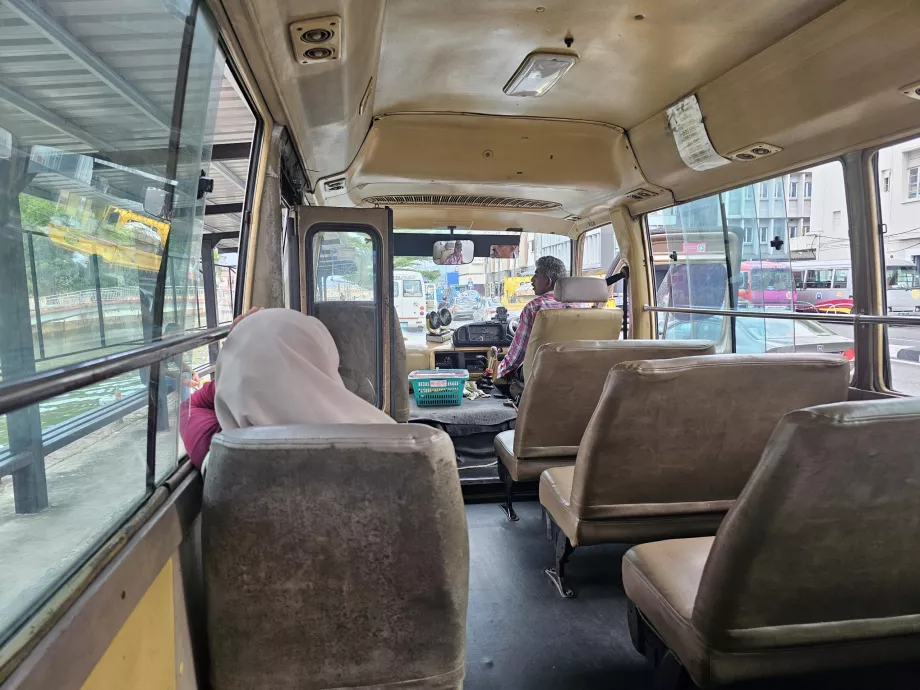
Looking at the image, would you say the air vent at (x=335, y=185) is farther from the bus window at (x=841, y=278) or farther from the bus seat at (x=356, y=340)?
the bus window at (x=841, y=278)

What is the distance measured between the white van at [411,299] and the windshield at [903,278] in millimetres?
4505

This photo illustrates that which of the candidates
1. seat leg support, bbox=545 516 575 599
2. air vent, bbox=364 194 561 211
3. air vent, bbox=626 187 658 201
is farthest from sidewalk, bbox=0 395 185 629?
air vent, bbox=626 187 658 201

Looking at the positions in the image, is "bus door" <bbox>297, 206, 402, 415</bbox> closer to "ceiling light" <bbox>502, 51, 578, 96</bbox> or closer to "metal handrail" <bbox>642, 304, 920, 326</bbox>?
"ceiling light" <bbox>502, 51, 578, 96</bbox>

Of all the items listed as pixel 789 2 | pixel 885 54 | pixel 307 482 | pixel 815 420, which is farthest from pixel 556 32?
pixel 307 482

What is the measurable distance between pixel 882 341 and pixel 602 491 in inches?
62.2

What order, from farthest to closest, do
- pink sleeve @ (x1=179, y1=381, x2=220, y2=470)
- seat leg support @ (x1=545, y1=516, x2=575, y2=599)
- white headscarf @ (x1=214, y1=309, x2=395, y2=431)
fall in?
seat leg support @ (x1=545, y1=516, x2=575, y2=599) < pink sleeve @ (x1=179, y1=381, x2=220, y2=470) < white headscarf @ (x1=214, y1=309, x2=395, y2=431)

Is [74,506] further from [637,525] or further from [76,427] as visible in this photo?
[637,525]

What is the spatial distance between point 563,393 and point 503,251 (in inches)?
111

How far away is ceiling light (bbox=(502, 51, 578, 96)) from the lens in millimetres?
2605

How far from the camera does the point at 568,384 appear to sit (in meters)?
2.53

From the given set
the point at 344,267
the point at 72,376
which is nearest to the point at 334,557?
the point at 72,376

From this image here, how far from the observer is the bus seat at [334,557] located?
105cm

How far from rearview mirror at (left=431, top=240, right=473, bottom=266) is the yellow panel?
3.94 m

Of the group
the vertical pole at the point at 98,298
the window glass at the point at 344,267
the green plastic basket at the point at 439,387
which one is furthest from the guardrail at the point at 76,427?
the green plastic basket at the point at 439,387
